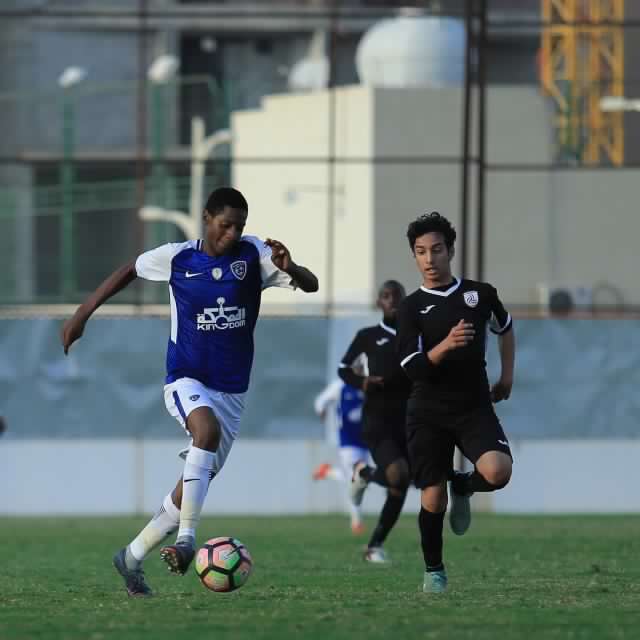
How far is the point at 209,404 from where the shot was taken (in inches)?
367

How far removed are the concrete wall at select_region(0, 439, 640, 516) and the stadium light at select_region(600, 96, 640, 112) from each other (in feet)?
33.3

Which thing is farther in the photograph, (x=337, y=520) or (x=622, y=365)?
(x=622, y=365)

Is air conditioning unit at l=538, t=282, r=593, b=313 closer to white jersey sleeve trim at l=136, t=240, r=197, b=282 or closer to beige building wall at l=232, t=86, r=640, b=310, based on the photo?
beige building wall at l=232, t=86, r=640, b=310

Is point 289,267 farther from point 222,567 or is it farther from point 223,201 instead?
point 222,567

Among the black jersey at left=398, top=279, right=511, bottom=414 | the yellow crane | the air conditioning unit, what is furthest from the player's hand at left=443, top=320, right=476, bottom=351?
the yellow crane

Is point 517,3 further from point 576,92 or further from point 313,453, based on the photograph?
point 313,453

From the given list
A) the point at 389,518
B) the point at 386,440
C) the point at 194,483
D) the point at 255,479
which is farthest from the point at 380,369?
the point at 255,479

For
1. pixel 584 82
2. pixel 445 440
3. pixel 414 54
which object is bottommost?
Result: pixel 445 440

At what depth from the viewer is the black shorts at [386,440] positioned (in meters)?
13.8

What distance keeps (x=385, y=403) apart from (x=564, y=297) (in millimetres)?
15236

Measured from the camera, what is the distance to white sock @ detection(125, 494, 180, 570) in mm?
9352

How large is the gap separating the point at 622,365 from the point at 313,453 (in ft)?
13.6

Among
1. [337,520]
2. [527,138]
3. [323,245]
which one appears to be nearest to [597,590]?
[337,520]

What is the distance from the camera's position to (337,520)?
21.7 m
